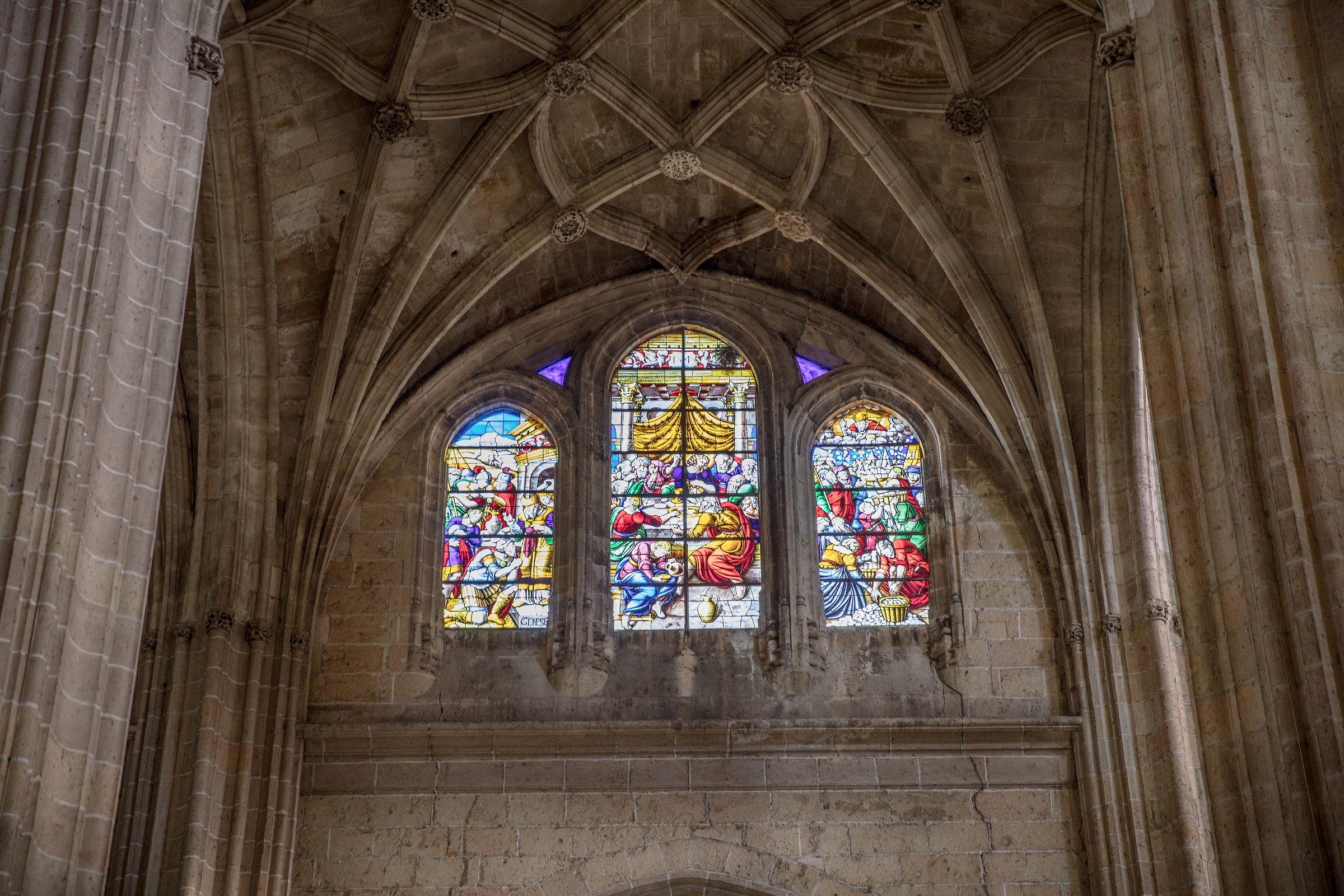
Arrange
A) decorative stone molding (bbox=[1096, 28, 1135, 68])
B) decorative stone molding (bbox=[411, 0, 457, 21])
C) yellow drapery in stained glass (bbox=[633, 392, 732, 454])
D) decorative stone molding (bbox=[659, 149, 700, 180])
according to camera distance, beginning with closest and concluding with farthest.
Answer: decorative stone molding (bbox=[1096, 28, 1135, 68]) < decorative stone molding (bbox=[411, 0, 457, 21]) < decorative stone molding (bbox=[659, 149, 700, 180]) < yellow drapery in stained glass (bbox=[633, 392, 732, 454])

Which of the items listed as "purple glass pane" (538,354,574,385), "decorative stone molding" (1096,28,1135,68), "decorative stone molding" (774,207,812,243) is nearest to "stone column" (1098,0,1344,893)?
"decorative stone molding" (1096,28,1135,68)

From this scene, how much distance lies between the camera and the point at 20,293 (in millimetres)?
8562

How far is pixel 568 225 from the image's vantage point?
1655 centimetres

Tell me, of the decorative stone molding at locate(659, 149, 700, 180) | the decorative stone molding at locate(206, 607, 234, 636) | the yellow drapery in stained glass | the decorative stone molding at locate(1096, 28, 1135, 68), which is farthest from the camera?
the yellow drapery in stained glass

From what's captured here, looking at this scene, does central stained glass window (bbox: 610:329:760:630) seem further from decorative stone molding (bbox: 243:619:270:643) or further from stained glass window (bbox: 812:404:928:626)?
decorative stone molding (bbox: 243:619:270:643)

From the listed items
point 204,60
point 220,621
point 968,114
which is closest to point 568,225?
point 968,114

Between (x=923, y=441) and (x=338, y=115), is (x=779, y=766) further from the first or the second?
(x=338, y=115)

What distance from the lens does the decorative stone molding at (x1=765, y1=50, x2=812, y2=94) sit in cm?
1513

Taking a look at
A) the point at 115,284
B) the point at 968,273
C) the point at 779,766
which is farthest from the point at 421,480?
the point at 115,284

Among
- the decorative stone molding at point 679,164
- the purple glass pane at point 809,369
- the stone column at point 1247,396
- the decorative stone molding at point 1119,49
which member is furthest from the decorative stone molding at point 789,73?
the stone column at point 1247,396

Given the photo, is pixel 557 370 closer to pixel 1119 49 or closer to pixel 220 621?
pixel 220 621

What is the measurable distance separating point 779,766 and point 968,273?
4604 millimetres

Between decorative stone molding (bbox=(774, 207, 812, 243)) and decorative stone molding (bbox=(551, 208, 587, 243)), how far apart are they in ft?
5.90

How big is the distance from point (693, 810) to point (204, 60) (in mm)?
7494
